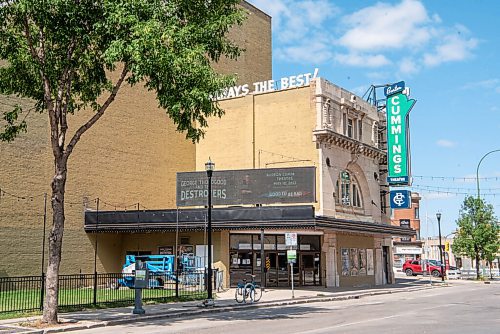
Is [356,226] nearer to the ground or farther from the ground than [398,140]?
nearer to the ground

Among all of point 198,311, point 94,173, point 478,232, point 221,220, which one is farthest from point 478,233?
point 198,311

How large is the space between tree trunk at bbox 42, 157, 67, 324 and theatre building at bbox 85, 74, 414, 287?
1501 centimetres

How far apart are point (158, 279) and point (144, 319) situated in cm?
1258

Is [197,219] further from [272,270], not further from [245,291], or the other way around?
[245,291]

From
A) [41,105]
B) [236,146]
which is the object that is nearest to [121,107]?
[236,146]

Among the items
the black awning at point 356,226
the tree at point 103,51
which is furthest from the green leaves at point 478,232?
the tree at point 103,51

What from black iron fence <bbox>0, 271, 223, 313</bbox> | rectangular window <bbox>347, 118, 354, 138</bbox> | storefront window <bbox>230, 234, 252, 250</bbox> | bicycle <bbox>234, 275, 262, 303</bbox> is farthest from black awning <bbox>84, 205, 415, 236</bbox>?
bicycle <bbox>234, 275, 262, 303</bbox>

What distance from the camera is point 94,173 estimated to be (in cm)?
3844

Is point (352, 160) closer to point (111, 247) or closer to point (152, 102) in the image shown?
point (152, 102)

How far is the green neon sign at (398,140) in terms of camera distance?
44.8m

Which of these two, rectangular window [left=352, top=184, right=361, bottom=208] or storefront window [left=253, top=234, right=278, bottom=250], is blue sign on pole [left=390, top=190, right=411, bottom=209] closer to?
rectangular window [left=352, top=184, right=361, bottom=208]

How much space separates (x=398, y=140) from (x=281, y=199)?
44.1 feet

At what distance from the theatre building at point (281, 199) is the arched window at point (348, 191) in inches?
2.7

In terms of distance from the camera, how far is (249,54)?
171ft
